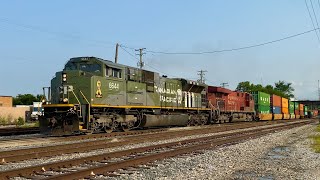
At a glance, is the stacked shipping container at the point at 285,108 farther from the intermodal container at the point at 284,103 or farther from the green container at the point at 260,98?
the green container at the point at 260,98

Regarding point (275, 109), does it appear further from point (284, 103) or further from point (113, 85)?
point (113, 85)

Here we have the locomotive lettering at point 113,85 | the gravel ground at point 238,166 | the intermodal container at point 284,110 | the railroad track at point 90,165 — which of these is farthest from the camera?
the intermodal container at point 284,110

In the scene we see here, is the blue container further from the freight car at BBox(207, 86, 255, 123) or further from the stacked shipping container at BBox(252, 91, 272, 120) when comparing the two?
the freight car at BBox(207, 86, 255, 123)

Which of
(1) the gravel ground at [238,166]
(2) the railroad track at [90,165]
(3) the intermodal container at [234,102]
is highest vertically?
(3) the intermodal container at [234,102]

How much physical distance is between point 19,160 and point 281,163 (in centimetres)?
669

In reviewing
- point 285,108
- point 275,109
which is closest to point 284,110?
point 285,108

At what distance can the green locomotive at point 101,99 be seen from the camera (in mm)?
15922

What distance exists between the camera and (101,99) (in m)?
17.0

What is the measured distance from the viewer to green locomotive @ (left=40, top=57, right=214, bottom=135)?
15922mm

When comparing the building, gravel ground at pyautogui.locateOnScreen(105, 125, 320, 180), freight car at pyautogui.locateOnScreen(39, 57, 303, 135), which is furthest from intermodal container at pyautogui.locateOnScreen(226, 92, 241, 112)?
the building

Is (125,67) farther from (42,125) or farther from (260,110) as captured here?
(260,110)

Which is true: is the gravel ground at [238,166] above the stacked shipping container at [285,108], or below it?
below

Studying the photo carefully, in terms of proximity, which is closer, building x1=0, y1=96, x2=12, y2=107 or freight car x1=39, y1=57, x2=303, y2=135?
freight car x1=39, y1=57, x2=303, y2=135

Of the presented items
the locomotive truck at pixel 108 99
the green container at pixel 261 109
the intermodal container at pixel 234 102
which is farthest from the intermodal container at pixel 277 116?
the locomotive truck at pixel 108 99
